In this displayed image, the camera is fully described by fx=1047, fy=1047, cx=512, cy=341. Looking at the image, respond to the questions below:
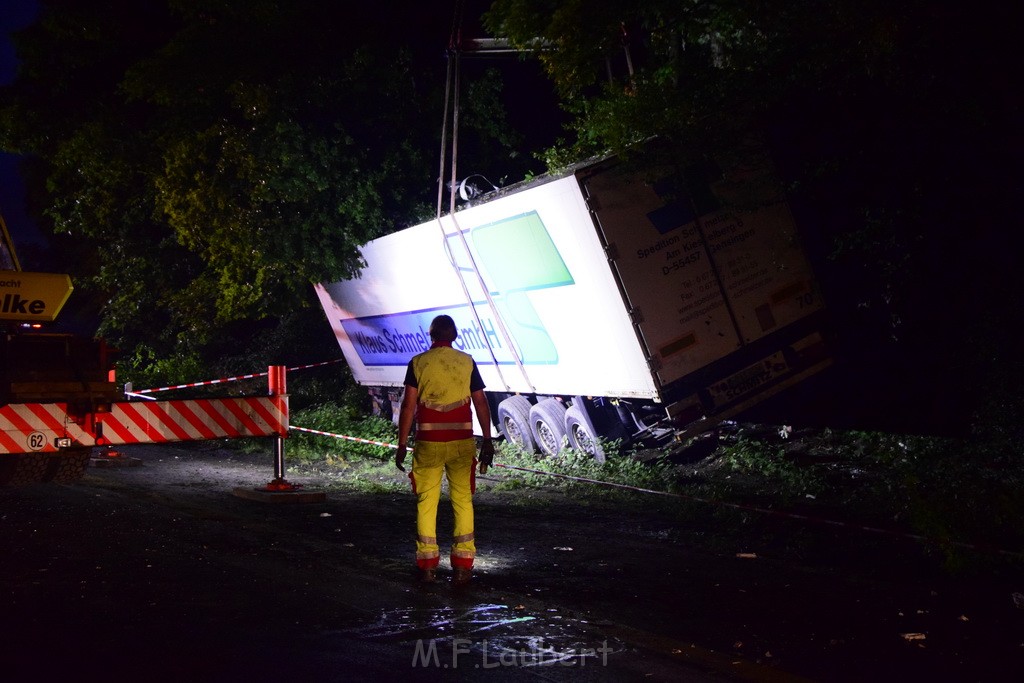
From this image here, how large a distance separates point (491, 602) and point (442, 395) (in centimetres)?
142

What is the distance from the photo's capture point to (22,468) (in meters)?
9.29

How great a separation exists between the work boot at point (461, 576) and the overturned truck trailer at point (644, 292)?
4.79 meters

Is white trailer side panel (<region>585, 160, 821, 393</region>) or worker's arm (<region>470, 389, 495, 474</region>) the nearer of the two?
worker's arm (<region>470, 389, 495, 474</region>)

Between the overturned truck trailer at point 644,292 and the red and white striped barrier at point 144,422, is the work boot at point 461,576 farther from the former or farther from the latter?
the overturned truck trailer at point 644,292

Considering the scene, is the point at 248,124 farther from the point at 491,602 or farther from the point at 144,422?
the point at 491,602

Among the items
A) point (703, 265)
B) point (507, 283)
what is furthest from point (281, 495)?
point (703, 265)

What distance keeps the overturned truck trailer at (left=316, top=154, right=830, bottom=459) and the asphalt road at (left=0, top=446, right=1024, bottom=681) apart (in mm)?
2338

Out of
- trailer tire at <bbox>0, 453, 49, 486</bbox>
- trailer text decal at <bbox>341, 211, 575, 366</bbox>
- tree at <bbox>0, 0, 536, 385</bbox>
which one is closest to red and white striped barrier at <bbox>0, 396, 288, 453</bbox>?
trailer tire at <bbox>0, 453, 49, 486</bbox>

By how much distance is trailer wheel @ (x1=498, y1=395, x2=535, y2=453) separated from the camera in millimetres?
14477

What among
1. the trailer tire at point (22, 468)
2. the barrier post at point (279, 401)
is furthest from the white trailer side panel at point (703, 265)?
the trailer tire at point (22, 468)

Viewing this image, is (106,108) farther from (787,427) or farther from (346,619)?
(346,619)

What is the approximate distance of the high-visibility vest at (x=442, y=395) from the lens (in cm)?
677

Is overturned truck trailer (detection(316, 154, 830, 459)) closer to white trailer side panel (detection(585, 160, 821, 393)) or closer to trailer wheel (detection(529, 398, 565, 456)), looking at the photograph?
white trailer side panel (detection(585, 160, 821, 393))

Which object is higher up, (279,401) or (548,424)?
(279,401)
